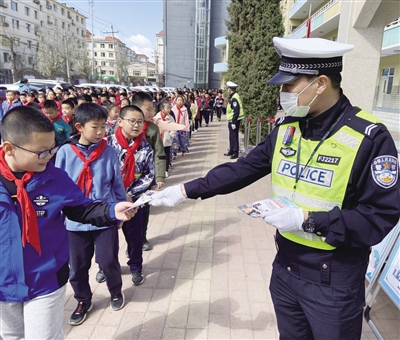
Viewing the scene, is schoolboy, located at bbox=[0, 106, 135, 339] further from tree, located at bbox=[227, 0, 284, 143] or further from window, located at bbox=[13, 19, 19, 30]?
window, located at bbox=[13, 19, 19, 30]

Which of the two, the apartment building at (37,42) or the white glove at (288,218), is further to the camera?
the apartment building at (37,42)

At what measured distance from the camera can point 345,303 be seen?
1.57 meters

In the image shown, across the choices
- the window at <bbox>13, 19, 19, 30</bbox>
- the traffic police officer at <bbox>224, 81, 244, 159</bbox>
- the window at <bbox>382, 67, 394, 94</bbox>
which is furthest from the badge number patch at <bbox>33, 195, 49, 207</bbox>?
the window at <bbox>13, 19, 19, 30</bbox>

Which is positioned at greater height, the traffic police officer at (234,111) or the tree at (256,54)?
the tree at (256,54)

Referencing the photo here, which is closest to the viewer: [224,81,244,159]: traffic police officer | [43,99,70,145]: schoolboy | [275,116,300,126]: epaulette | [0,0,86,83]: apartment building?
[275,116,300,126]: epaulette

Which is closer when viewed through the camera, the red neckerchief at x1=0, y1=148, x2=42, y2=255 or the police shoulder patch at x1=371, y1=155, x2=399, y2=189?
the police shoulder patch at x1=371, y1=155, x2=399, y2=189

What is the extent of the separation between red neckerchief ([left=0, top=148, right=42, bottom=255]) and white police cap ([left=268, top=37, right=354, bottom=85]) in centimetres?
146

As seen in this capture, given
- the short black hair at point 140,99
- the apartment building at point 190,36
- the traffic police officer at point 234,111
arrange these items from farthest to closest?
the apartment building at point 190,36, the traffic police officer at point 234,111, the short black hair at point 140,99

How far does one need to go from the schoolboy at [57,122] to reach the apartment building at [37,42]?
3360 cm

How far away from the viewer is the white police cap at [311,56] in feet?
5.10

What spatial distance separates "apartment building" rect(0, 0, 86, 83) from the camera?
3931 centimetres

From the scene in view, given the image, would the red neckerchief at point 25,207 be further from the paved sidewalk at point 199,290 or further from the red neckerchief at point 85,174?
the paved sidewalk at point 199,290

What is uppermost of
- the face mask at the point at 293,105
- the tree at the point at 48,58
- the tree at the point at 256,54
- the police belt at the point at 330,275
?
the tree at the point at 48,58

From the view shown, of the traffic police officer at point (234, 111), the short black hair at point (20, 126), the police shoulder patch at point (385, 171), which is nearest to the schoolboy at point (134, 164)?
the short black hair at point (20, 126)
